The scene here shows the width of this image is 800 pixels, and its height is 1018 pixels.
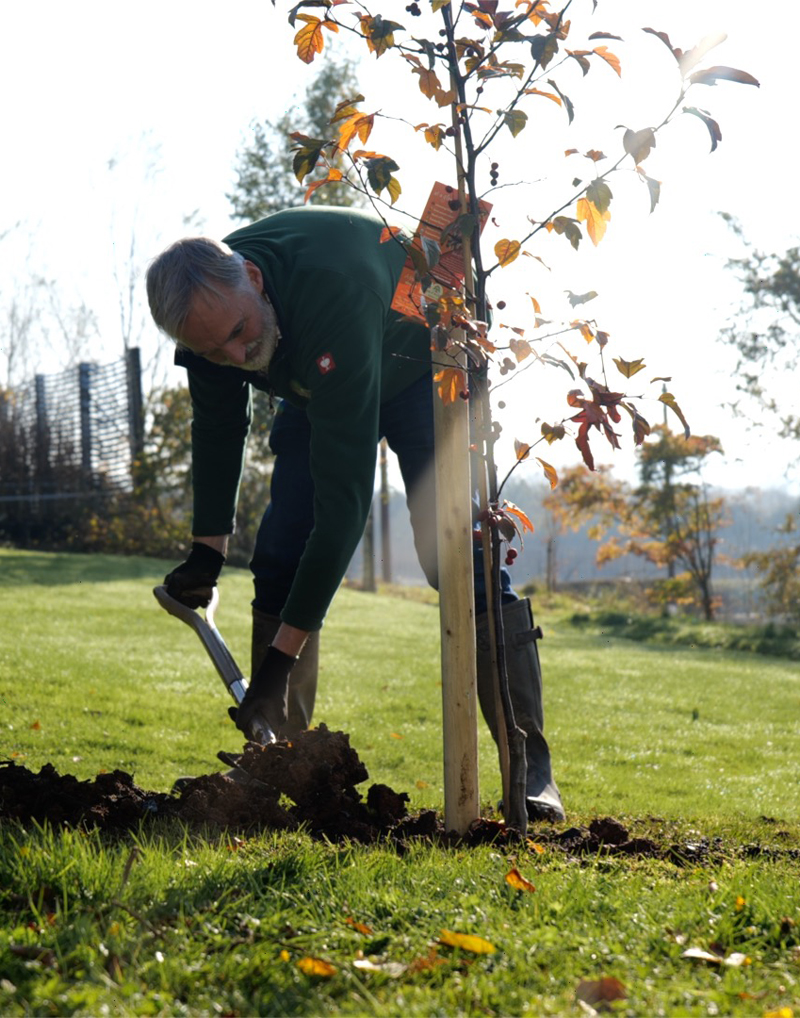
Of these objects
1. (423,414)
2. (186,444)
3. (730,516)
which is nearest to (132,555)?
(186,444)

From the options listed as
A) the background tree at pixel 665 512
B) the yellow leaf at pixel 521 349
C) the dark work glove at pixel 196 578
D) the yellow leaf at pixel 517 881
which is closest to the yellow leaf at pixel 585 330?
A: the yellow leaf at pixel 521 349

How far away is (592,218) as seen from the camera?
2.52m

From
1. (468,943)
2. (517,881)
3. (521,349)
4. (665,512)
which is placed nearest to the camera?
(468,943)

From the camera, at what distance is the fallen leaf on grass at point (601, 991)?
1.68 m

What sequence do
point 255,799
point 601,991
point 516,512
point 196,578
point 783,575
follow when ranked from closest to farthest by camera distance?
point 601,991, point 516,512, point 255,799, point 196,578, point 783,575

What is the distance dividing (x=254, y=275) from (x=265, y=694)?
123cm

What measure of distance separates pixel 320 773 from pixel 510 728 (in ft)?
1.85

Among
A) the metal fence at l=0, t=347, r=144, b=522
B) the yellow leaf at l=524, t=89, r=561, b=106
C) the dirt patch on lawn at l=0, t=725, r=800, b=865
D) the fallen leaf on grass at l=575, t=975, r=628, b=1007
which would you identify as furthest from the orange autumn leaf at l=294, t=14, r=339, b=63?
the metal fence at l=0, t=347, r=144, b=522

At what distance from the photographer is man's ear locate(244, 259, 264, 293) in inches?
120

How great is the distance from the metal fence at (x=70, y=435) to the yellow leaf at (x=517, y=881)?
17.0 metres

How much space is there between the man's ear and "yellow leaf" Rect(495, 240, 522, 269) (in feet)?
2.65

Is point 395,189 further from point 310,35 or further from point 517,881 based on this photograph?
point 517,881

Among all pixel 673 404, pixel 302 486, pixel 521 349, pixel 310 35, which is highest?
pixel 310 35

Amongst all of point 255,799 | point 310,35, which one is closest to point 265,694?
point 255,799
